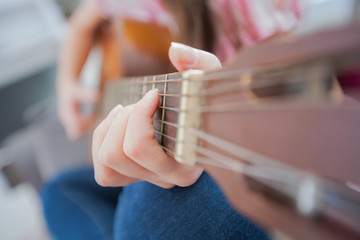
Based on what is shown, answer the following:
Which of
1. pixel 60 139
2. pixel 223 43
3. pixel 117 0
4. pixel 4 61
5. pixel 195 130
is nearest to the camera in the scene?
pixel 195 130

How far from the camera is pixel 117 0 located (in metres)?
0.85

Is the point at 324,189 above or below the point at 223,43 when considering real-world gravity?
below

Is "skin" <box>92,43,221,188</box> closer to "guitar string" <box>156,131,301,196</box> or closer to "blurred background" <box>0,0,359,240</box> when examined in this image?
"guitar string" <box>156,131,301,196</box>

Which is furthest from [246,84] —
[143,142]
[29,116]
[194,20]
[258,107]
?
[29,116]

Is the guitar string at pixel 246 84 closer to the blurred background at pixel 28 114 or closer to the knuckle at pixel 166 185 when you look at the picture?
the knuckle at pixel 166 185

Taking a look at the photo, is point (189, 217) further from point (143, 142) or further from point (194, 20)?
point (194, 20)

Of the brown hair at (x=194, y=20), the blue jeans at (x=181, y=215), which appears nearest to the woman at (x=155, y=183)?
the blue jeans at (x=181, y=215)

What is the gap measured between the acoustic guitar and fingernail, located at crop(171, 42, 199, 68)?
0.22ft

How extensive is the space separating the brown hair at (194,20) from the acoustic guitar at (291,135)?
0.46 metres

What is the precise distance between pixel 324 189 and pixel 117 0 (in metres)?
0.87

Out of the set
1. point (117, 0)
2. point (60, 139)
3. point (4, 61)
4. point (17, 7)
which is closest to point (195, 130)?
point (117, 0)

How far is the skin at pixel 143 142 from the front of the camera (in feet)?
0.92

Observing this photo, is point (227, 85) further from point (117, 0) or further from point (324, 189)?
point (117, 0)

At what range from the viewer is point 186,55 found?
0.96ft
